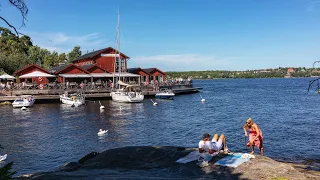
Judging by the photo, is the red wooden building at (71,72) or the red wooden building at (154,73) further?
the red wooden building at (154,73)

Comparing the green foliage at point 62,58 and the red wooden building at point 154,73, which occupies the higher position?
the green foliage at point 62,58

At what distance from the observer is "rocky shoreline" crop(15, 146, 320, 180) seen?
32.1 ft

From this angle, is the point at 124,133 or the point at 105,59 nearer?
the point at 124,133

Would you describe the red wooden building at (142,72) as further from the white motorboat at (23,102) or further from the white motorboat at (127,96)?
the white motorboat at (23,102)

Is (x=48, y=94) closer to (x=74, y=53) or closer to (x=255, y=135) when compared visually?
(x=255, y=135)

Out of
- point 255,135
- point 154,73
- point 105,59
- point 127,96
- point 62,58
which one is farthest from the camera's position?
point 62,58

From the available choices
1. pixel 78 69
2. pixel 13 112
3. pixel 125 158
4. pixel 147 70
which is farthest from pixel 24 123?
pixel 147 70

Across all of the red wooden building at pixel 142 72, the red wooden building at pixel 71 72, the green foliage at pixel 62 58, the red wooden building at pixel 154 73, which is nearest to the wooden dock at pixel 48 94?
the red wooden building at pixel 71 72

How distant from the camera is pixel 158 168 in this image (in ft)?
36.6

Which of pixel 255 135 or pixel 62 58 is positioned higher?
pixel 62 58

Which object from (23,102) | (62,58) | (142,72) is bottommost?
(23,102)

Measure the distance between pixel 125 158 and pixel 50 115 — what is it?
90.9 ft

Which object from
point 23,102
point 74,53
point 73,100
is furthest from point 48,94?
point 74,53

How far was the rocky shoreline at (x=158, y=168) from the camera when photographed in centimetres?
980
